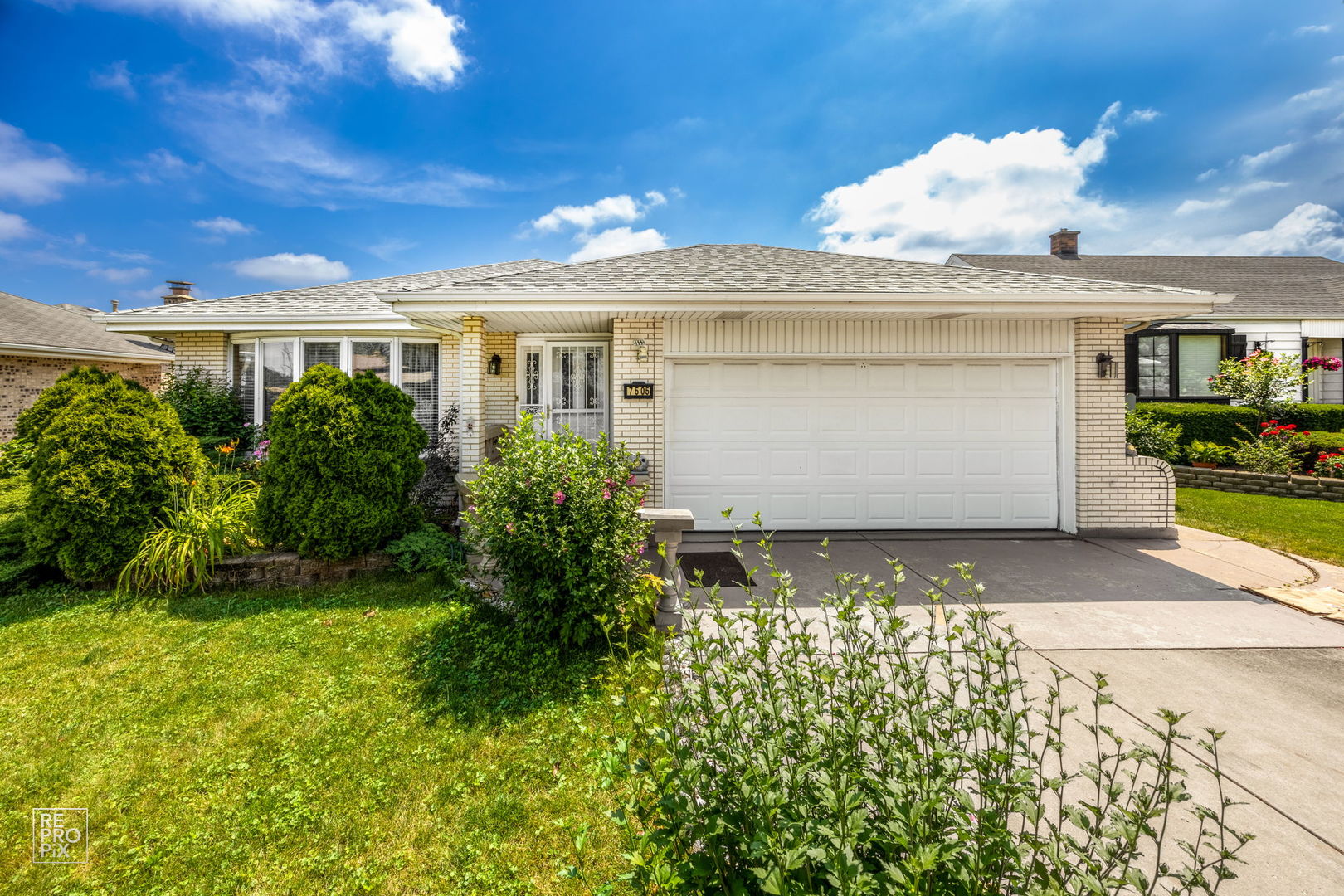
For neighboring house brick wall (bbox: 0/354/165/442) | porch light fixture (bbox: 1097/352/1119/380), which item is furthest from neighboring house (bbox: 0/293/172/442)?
Answer: porch light fixture (bbox: 1097/352/1119/380)

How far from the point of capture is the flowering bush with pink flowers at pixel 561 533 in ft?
12.1

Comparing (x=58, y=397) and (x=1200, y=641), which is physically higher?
(x=58, y=397)

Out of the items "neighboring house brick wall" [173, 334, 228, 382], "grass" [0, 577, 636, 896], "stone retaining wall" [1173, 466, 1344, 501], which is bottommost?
"grass" [0, 577, 636, 896]

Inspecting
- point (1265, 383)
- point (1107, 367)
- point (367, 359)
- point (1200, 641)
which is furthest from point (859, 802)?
A: point (1265, 383)

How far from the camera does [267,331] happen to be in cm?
873

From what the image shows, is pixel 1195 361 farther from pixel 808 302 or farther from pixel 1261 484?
pixel 808 302

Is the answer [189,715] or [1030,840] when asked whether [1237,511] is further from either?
[189,715]

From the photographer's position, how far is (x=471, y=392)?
7137 mm

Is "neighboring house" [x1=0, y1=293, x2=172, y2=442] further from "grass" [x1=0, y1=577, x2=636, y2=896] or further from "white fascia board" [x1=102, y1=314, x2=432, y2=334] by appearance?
"grass" [x1=0, y1=577, x2=636, y2=896]

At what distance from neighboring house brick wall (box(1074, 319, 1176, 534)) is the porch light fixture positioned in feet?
0.14

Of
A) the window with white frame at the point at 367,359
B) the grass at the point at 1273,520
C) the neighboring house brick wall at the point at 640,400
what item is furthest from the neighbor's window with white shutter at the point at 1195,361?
the window with white frame at the point at 367,359

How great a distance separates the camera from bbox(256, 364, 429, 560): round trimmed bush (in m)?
5.07

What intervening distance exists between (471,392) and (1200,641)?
7507 mm

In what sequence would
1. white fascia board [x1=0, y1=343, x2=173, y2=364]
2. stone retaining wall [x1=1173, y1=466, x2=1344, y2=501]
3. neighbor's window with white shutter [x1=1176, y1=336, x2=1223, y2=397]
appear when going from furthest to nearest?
1. neighbor's window with white shutter [x1=1176, y1=336, x2=1223, y2=397]
2. white fascia board [x1=0, y1=343, x2=173, y2=364]
3. stone retaining wall [x1=1173, y1=466, x2=1344, y2=501]
